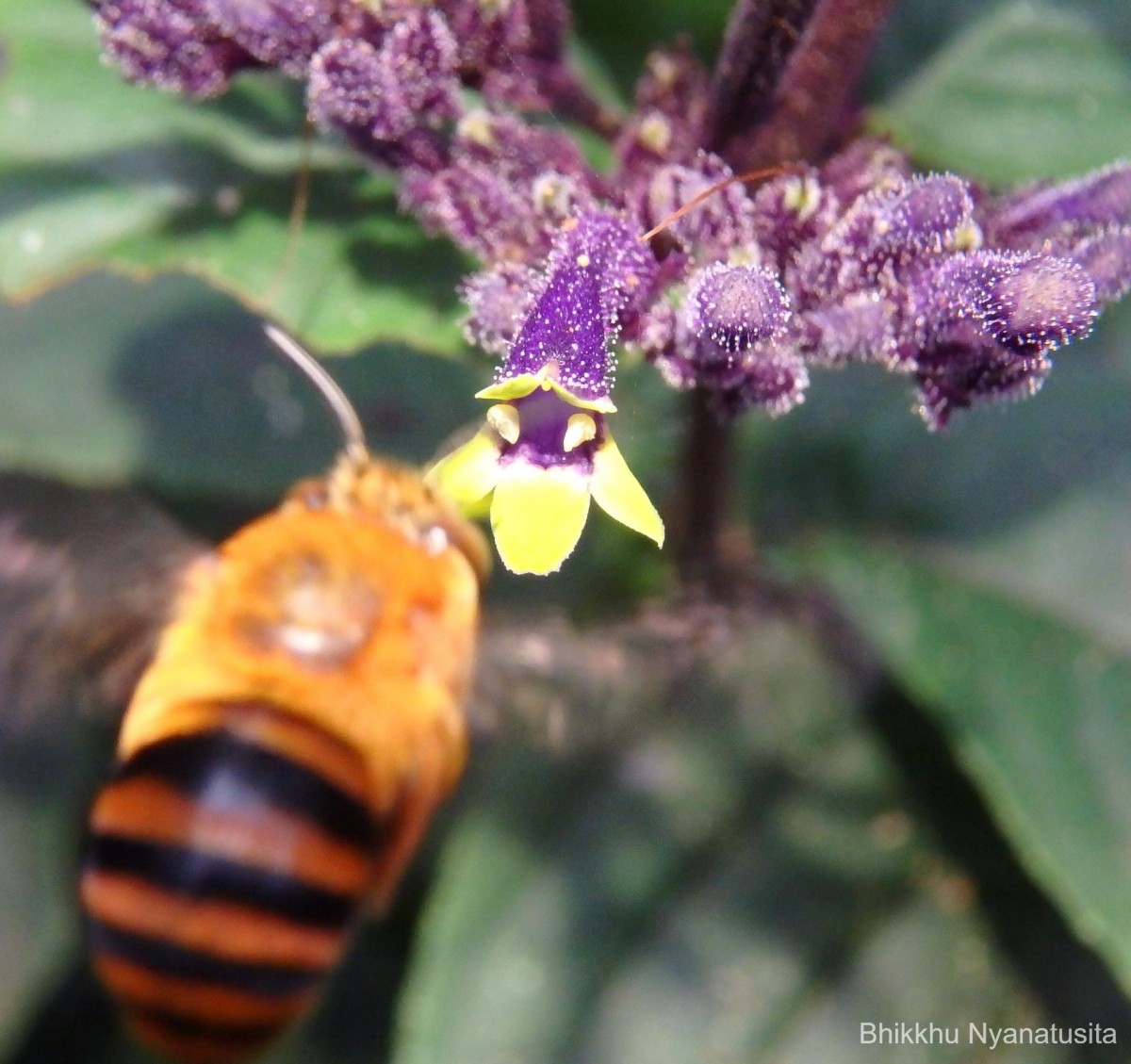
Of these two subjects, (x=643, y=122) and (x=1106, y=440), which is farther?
(x=1106, y=440)

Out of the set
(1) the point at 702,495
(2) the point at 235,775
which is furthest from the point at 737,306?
(1) the point at 702,495

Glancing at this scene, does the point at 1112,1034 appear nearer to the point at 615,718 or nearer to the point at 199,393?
the point at 615,718

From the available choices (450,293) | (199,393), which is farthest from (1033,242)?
(199,393)

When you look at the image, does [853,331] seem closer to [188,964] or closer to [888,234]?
[888,234]

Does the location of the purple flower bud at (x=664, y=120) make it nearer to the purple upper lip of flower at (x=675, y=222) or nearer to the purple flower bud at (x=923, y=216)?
the purple upper lip of flower at (x=675, y=222)

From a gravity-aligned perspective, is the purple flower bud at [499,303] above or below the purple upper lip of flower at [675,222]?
below

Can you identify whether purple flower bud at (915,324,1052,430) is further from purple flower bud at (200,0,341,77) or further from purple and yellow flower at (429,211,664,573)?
purple flower bud at (200,0,341,77)

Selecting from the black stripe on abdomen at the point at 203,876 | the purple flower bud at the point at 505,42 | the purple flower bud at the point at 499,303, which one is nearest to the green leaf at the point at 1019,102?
the purple flower bud at the point at 505,42
